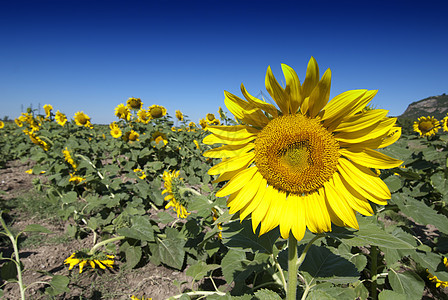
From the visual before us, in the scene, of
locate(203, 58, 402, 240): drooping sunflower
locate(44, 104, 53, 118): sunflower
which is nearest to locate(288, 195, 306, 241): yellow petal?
locate(203, 58, 402, 240): drooping sunflower

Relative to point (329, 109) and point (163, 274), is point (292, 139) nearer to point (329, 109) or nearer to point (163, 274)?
point (329, 109)

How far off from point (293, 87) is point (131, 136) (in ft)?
20.6

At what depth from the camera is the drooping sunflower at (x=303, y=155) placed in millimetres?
982

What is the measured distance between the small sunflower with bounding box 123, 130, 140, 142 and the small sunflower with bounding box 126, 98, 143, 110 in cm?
101

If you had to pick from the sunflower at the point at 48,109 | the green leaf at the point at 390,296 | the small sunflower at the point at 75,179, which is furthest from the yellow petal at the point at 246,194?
the sunflower at the point at 48,109

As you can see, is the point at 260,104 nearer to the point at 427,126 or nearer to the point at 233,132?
the point at 233,132

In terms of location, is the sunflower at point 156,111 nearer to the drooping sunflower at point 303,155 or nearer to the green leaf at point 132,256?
the green leaf at point 132,256

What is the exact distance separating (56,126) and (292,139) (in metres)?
9.90

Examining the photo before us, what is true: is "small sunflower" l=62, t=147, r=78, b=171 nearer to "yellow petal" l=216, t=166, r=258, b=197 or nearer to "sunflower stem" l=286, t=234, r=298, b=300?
"yellow petal" l=216, t=166, r=258, b=197

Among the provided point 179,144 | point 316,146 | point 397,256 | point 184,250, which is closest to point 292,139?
point 316,146

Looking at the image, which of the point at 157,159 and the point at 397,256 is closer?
the point at 397,256

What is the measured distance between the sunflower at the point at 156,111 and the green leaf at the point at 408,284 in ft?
21.7

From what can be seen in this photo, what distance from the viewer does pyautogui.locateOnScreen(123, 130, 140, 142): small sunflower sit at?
656 cm

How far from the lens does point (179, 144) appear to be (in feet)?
22.5
